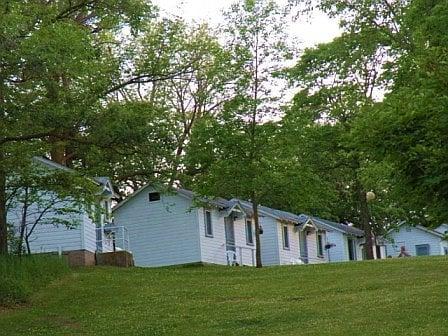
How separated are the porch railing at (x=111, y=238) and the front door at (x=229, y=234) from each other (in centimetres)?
513

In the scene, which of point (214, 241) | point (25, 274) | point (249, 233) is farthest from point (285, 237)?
point (25, 274)

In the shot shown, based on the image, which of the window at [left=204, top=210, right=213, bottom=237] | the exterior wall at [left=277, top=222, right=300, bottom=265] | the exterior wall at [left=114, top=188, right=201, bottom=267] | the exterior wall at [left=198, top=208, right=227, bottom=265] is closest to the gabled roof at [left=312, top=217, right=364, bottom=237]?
the exterior wall at [left=277, top=222, right=300, bottom=265]

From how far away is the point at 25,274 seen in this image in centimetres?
2205

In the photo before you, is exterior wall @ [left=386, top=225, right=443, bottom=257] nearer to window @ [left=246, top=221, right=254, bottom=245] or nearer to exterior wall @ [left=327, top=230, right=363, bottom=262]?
exterior wall @ [left=327, top=230, right=363, bottom=262]

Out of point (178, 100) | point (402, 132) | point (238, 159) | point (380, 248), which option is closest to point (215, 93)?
point (238, 159)

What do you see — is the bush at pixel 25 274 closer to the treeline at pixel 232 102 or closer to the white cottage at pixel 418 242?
the treeline at pixel 232 102

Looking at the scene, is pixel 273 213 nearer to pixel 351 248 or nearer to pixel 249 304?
pixel 351 248

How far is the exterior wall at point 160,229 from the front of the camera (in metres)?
40.2

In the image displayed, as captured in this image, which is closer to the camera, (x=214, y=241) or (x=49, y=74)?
(x=49, y=74)

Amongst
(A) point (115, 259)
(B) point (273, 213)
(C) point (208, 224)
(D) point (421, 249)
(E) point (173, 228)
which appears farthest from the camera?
(D) point (421, 249)

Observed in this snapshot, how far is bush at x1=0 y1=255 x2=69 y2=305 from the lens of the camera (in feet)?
66.2

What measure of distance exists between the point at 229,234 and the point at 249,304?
2552 centimetres

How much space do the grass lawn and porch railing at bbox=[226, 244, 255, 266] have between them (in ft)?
52.0

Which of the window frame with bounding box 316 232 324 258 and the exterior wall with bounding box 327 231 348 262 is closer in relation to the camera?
the window frame with bounding box 316 232 324 258
